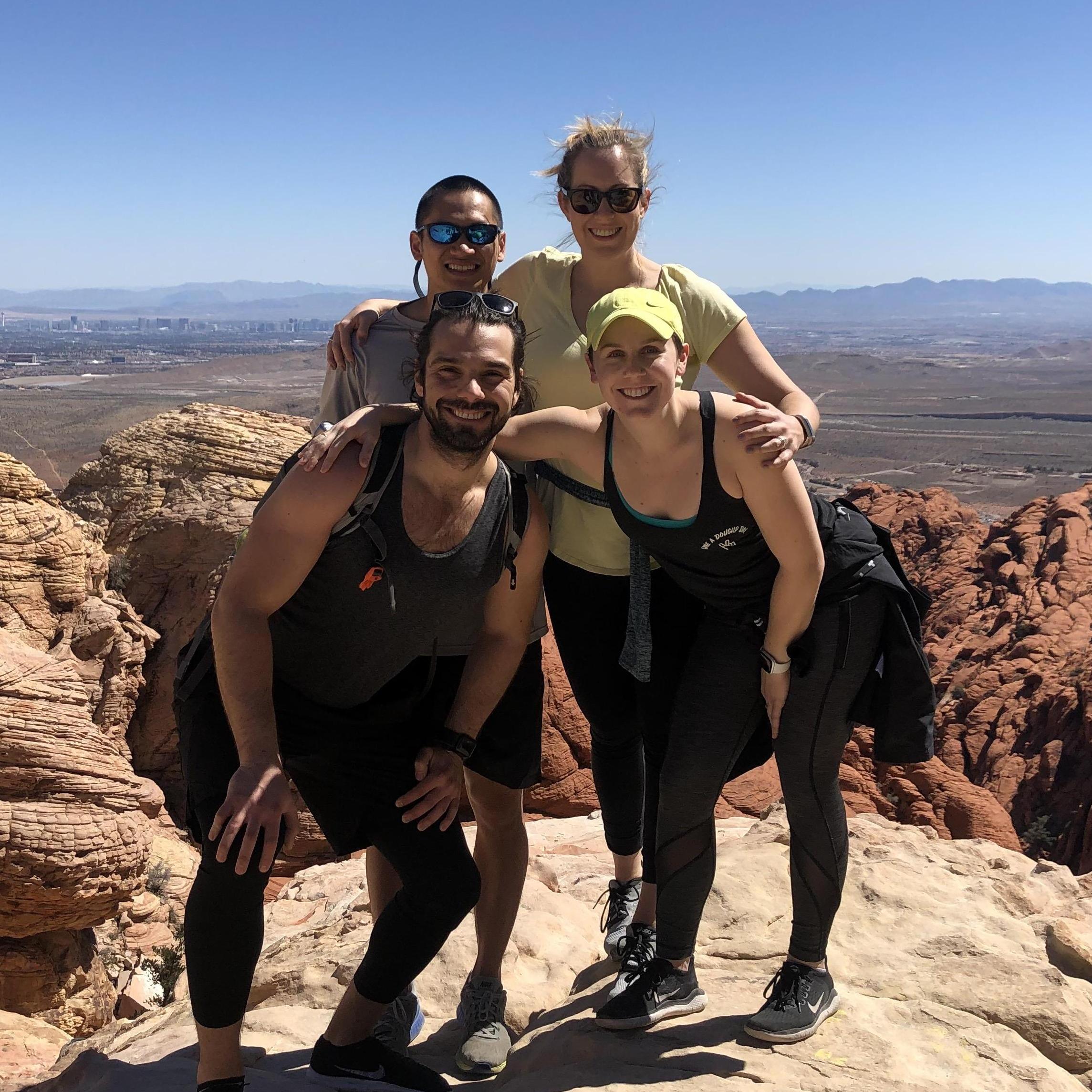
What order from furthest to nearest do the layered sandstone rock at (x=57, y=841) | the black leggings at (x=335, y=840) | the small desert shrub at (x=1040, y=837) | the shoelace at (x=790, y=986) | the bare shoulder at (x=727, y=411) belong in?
the small desert shrub at (x=1040, y=837) → the layered sandstone rock at (x=57, y=841) → the shoelace at (x=790, y=986) → the bare shoulder at (x=727, y=411) → the black leggings at (x=335, y=840)

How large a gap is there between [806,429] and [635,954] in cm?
191

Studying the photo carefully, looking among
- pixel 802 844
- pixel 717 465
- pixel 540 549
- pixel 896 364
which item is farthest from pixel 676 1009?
pixel 896 364

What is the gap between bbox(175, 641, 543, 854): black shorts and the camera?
9.56 ft

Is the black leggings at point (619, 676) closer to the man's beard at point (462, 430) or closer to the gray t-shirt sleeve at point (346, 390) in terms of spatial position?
the man's beard at point (462, 430)

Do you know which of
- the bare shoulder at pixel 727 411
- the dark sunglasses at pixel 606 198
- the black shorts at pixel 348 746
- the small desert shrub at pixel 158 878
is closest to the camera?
the bare shoulder at pixel 727 411

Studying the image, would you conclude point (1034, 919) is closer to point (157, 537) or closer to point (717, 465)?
point (717, 465)

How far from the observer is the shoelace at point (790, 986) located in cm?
317

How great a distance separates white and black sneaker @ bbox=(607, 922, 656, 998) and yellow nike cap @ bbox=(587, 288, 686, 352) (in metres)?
2.04

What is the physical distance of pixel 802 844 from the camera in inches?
125

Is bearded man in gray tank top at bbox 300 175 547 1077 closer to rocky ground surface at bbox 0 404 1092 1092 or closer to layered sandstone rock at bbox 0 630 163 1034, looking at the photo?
rocky ground surface at bbox 0 404 1092 1092

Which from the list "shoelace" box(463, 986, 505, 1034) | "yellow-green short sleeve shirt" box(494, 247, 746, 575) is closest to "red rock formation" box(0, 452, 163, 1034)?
"shoelace" box(463, 986, 505, 1034)

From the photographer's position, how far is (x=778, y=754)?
10.2 ft

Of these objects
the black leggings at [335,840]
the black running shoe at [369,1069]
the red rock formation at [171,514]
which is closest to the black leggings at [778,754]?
the black leggings at [335,840]

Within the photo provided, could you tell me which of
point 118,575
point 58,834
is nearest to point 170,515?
point 118,575
